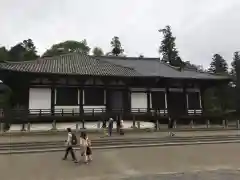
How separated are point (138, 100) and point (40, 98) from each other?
9.23m

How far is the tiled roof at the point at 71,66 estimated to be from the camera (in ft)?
83.7

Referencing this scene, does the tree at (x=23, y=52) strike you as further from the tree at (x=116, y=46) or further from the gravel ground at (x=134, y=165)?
the gravel ground at (x=134, y=165)

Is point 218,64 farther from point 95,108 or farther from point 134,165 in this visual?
point 134,165

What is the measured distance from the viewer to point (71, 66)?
28.1 metres

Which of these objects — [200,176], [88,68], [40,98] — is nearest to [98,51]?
[88,68]

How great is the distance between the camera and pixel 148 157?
16.0 m

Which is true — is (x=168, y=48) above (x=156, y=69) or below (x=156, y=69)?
above

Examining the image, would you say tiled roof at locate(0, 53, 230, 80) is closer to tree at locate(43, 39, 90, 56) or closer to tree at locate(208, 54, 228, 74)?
tree at locate(43, 39, 90, 56)

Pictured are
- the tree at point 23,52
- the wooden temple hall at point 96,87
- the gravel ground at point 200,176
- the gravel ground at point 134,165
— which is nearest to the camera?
the gravel ground at point 200,176

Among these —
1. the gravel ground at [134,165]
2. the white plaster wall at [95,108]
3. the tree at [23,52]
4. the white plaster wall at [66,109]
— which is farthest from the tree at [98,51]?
the gravel ground at [134,165]

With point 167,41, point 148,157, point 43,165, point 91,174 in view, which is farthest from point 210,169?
point 167,41

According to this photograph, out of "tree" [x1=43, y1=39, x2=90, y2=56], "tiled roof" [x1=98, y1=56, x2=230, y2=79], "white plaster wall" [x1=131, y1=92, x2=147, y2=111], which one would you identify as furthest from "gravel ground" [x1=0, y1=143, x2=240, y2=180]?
"tree" [x1=43, y1=39, x2=90, y2=56]

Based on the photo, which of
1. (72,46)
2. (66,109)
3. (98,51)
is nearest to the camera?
(66,109)

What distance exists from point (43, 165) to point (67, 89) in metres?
14.0
